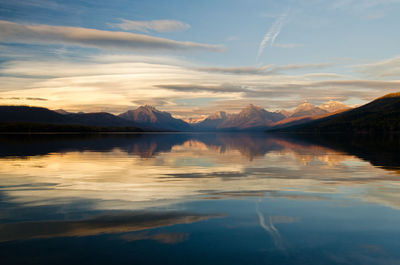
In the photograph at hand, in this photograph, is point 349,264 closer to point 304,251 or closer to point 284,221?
point 304,251

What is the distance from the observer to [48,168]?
31.9 metres

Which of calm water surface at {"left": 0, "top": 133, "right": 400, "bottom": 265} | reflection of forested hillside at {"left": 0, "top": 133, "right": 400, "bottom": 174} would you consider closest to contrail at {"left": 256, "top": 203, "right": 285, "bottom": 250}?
calm water surface at {"left": 0, "top": 133, "right": 400, "bottom": 265}

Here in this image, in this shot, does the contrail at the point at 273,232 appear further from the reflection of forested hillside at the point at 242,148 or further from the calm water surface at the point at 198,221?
the reflection of forested hillside at the point at 242,148

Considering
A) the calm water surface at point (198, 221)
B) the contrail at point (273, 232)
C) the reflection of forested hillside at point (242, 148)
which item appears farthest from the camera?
the reflection of forested hillside at point (242, 148)

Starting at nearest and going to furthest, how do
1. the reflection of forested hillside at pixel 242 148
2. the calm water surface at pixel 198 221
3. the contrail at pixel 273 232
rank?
the calm water surface at pixel 198 221 → the contrail at pixel 273 232 → the reflection of forested hillside at pixel 242 148

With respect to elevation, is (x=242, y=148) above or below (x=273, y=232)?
above

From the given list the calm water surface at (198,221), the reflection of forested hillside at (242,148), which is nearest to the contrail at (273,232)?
the calm water surface at (198,221)

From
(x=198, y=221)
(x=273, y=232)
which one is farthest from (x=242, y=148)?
(x=273, y=232)

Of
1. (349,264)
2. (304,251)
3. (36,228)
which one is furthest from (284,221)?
(36,228)

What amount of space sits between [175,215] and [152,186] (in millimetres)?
7808

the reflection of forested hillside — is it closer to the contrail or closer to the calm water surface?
the calm water surface

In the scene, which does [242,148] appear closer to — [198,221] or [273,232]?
[198,221]

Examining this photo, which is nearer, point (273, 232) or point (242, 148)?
point (273, 232)

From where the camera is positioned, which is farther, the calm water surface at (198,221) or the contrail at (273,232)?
the contrail at (273,232)
